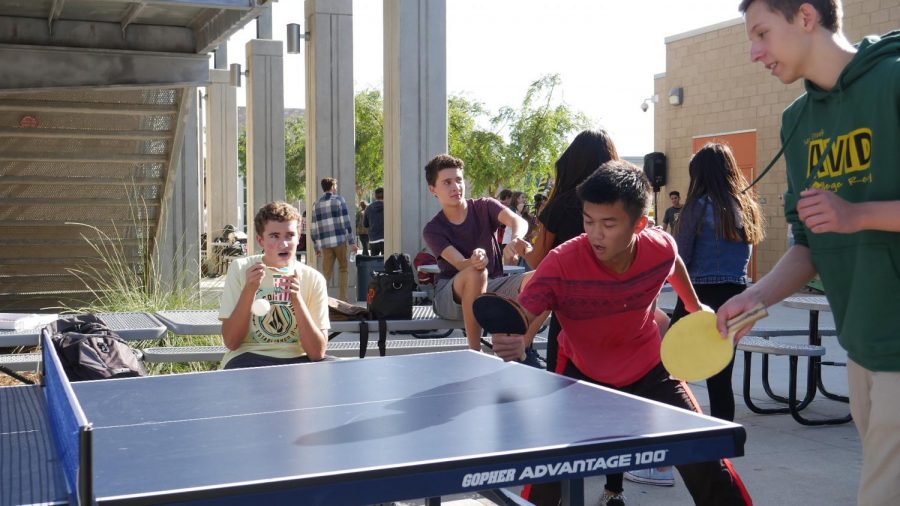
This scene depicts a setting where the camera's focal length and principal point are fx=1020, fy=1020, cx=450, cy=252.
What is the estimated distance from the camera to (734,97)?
22641mm

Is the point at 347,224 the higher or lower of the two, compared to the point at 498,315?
higher

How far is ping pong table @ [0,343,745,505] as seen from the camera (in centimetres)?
210

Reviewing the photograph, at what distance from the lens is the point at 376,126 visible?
1699 inches

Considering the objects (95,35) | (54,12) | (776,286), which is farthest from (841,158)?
(95,35)

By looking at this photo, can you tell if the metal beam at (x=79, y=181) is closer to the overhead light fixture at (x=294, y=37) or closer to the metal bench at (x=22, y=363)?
the overhead light fixture at (x=294, y=37)

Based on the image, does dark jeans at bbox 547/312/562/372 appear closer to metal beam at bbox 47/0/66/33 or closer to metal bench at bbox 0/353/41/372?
metal bench at bbox 0/353/41/372

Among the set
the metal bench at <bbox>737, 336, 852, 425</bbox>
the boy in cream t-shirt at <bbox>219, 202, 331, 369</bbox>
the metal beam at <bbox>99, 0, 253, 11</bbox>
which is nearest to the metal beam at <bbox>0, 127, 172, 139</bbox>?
the metal beam at <bbox>99, 0, 253, 11</bbox>

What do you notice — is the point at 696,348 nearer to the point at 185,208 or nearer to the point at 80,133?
the point at 80,133

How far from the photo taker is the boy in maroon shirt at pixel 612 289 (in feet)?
12.4

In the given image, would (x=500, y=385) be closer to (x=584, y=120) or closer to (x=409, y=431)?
(x=409, y=431)

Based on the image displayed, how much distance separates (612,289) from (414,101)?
8626 mm

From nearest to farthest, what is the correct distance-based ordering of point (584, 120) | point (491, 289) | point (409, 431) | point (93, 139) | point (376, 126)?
point (409, 431), point (491, 289), point (93, 139), point (584, 120), point (376, 126)

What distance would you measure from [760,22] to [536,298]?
4.52ft

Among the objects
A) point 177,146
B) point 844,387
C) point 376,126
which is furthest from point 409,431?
point 376,126
